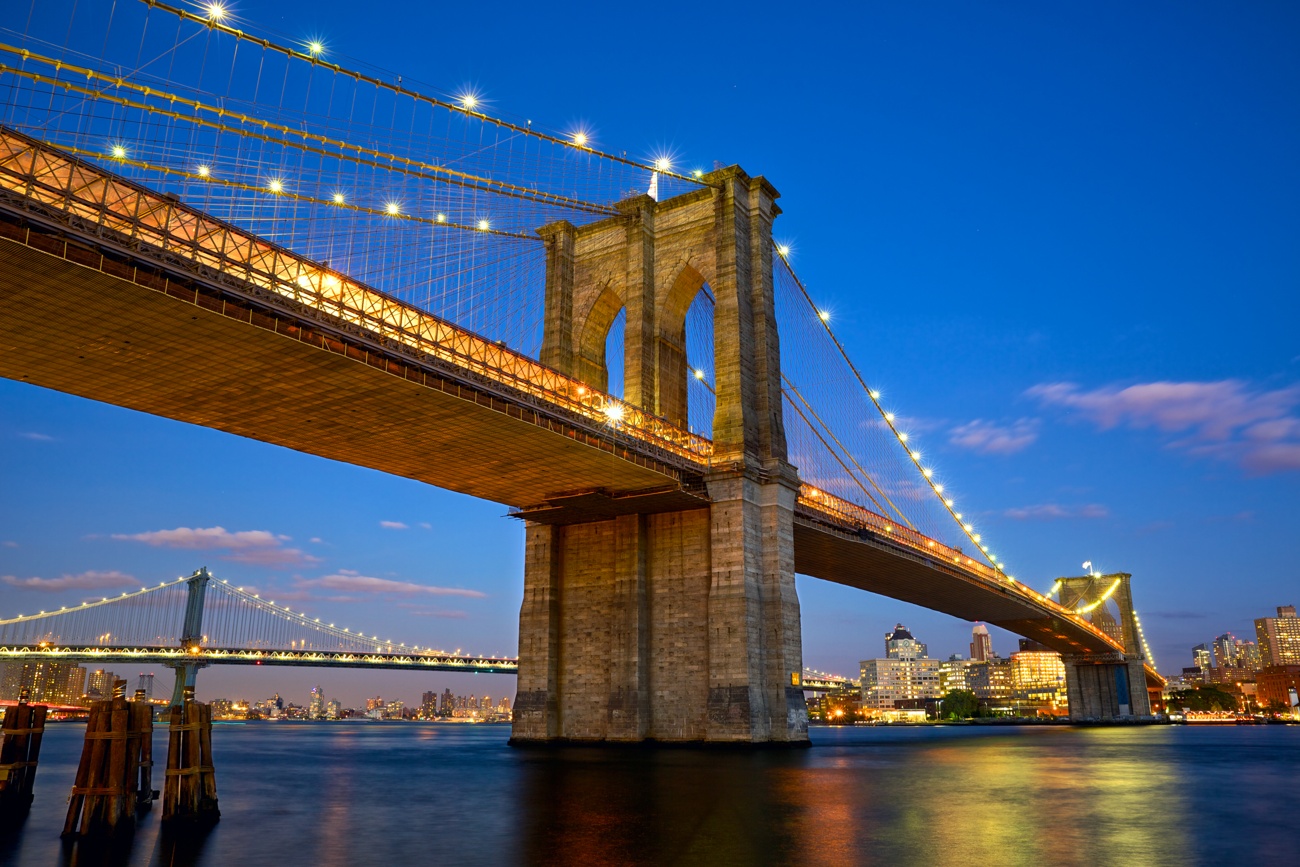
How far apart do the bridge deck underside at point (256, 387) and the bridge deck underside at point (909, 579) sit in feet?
48.8

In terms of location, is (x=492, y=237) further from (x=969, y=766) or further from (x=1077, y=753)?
(x=1077, y=753)

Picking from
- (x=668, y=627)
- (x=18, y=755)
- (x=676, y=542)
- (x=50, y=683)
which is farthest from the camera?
(x=50, y=683)

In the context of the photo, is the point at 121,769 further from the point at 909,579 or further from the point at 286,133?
the point at 909,579

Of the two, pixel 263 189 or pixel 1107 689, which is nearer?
pixel 263 189

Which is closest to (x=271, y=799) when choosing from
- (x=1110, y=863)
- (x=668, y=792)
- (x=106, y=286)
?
(x=668, y=792)

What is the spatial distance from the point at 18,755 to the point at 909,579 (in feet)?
189

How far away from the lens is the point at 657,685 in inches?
1721

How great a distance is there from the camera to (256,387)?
3028cm

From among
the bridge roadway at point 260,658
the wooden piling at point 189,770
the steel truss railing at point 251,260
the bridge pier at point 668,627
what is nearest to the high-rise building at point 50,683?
the bridge roadway at point 260,658

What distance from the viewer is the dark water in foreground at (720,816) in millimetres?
14852

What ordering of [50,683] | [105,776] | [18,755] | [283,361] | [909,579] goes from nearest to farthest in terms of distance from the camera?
[105,776], [18,755], [283,361], [909,579], [50,683]

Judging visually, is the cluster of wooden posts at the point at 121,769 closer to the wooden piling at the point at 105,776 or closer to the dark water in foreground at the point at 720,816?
the wooden piling at the point at 105,776

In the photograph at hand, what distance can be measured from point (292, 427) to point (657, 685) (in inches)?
774

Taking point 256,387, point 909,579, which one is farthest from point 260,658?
point 256,387
